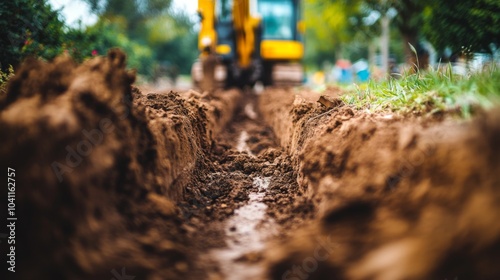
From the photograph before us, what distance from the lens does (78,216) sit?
1813 mm

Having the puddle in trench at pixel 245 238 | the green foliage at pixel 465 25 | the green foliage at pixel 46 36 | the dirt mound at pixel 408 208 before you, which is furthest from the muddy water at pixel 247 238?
the green foliage at pixel 465 25

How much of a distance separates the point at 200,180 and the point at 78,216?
6.11 feet

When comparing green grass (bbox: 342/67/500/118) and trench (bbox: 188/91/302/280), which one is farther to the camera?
green grass (bbox: 342/67/500/118)

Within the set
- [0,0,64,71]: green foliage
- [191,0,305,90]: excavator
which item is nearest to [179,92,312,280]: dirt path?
[0,0,64,71]: green foliage

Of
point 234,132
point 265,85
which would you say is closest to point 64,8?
point 234,132

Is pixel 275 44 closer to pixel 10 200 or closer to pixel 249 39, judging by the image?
pixel 249 39

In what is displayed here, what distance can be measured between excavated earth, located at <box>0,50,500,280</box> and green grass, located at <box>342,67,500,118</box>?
13 centimetres

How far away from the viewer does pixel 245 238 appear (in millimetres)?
2502

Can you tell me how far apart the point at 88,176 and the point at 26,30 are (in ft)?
12.9

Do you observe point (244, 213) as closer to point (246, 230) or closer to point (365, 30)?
point (246, 230)

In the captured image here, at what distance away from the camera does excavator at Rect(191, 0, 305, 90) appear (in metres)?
9.11

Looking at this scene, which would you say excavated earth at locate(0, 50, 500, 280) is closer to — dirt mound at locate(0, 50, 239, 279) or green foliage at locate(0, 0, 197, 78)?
dirt mound at locate(0, 50, 239, 279)

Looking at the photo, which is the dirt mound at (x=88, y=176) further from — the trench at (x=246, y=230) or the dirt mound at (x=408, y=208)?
the dirt mound at (x=408, y=208)

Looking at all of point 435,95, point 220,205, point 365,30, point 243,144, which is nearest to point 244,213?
point 220,205
